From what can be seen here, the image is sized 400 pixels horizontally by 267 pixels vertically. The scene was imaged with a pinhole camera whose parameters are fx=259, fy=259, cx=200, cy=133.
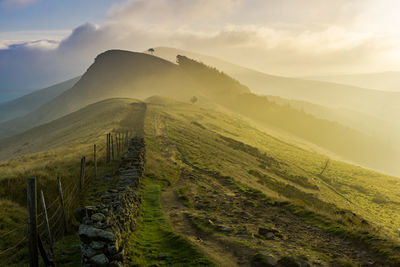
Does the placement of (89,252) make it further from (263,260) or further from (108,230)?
(263,260)

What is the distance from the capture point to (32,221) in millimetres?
9703

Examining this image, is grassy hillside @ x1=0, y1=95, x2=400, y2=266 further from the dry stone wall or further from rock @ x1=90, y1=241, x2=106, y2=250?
rock @ x1=90, y1=241, x2=106, y2=250

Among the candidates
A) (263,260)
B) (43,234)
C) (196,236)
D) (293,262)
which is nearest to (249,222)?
(196,236)

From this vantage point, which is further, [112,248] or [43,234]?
[43,234]

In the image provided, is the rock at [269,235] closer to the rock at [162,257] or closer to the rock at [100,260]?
the rock at [162,257]

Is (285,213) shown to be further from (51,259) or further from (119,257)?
(51,259)

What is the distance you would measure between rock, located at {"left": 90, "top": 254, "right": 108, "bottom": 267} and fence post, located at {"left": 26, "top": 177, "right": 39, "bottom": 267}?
247 centimetres

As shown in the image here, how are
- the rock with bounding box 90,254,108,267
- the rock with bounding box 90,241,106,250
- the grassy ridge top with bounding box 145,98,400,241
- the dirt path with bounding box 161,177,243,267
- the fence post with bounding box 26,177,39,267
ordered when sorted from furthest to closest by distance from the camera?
the grassy ridge top with bounding box 145,98,400,241 < the dirt path with bounding box 161,177,243,267 < the fence post with bounding box 26,177,39,267 < the rock with bounding box 90,241,106,250 < the rock with bounding box 90,254,108,267

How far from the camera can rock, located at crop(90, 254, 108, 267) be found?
918 cm

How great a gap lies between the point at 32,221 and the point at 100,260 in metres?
3.05

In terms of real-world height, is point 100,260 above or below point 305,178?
above

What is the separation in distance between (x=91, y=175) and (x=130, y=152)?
742 centimetres

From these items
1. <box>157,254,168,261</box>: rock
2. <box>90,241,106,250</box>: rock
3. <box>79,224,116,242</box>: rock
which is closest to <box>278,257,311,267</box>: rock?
<box>157,254,168,261</box>: rock

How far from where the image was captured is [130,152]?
3133 cm
